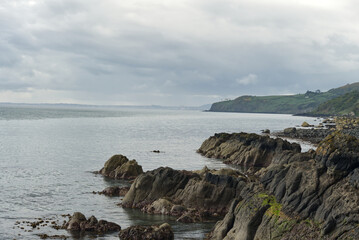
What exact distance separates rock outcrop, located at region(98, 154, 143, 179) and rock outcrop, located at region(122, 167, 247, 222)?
16.6 meters

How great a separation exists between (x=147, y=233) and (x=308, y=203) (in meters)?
14.9

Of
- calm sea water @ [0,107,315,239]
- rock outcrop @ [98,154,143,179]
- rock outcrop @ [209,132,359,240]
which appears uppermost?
rock outcrop @ [209,132,359,240]

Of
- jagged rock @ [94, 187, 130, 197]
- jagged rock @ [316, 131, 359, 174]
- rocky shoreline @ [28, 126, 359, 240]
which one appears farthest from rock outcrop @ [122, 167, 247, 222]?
jagged rock @ [316, 131, 359, 174]

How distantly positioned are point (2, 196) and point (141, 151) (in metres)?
61.2

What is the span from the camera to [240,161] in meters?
90.9

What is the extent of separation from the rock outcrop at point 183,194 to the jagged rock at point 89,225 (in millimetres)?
7781

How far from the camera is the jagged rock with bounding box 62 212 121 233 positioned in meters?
39.4

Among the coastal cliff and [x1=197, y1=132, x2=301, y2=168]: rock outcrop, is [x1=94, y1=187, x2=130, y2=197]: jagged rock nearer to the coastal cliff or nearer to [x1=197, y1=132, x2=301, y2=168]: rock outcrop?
the coastal cliff

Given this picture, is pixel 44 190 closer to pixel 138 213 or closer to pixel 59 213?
pixel 59 213

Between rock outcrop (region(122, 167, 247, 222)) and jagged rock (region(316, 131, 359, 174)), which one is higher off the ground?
jagged rock (region(316, 131, 359, 174))

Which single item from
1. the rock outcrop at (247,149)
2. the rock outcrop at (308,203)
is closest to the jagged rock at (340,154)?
the rock outcrop at (308,203)

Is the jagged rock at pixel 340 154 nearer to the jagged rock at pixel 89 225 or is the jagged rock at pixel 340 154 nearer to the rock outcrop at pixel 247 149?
the jagged rock at pixel 89 225

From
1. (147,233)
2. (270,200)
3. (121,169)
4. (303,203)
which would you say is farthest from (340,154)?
(121,169)

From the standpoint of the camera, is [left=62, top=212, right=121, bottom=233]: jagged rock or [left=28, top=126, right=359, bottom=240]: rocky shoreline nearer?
[left=28, top=126, right=359, bottom=240]: rocky shoreline
